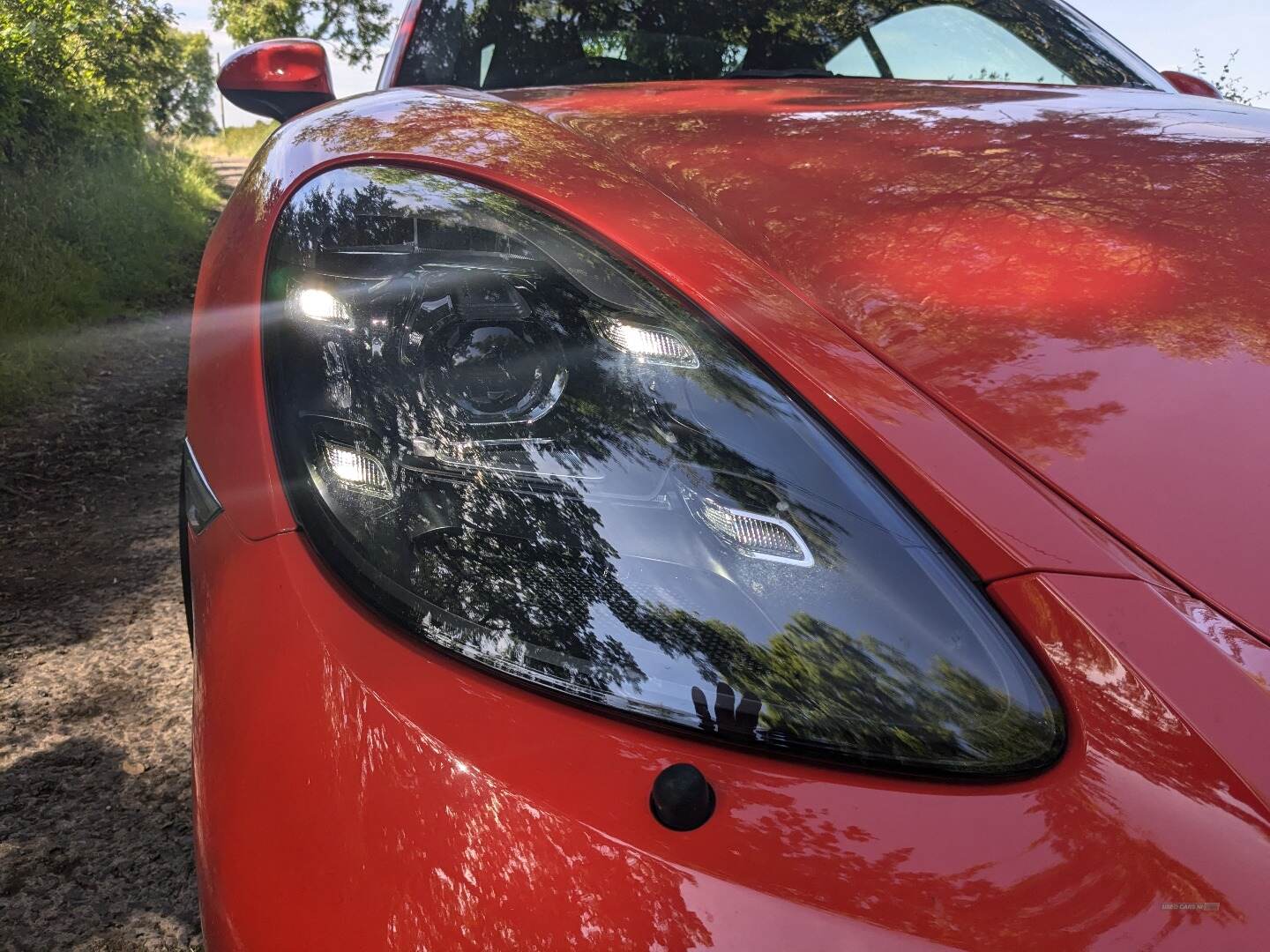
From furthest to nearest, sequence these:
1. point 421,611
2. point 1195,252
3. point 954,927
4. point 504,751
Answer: point 1195,252
point 421,611
point 504,751
point 954,927

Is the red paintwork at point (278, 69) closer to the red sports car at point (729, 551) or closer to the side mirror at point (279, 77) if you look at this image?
the side mirror at point (279, 77)

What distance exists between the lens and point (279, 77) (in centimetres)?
246

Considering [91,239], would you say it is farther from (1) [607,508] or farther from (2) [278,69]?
(1) [607,508]

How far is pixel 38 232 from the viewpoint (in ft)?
22.0

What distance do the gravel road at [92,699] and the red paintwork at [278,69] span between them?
1379mm

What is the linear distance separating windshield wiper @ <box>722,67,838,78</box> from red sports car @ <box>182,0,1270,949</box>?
1.00 m

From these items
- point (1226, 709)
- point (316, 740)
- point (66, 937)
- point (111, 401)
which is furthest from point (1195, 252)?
point (111, 401)

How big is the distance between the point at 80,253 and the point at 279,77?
550cm

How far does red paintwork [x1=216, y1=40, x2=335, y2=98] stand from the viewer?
2.42 m

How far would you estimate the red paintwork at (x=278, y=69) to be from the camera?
7.94ft

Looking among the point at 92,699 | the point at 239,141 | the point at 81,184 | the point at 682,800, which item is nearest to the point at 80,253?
the point at 81,184

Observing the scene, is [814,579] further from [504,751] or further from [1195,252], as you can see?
[1195,252]

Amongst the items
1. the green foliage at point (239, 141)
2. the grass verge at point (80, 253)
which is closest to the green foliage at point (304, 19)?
the green foliage at point (239, 141)

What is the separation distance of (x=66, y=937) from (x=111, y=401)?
3787mm
